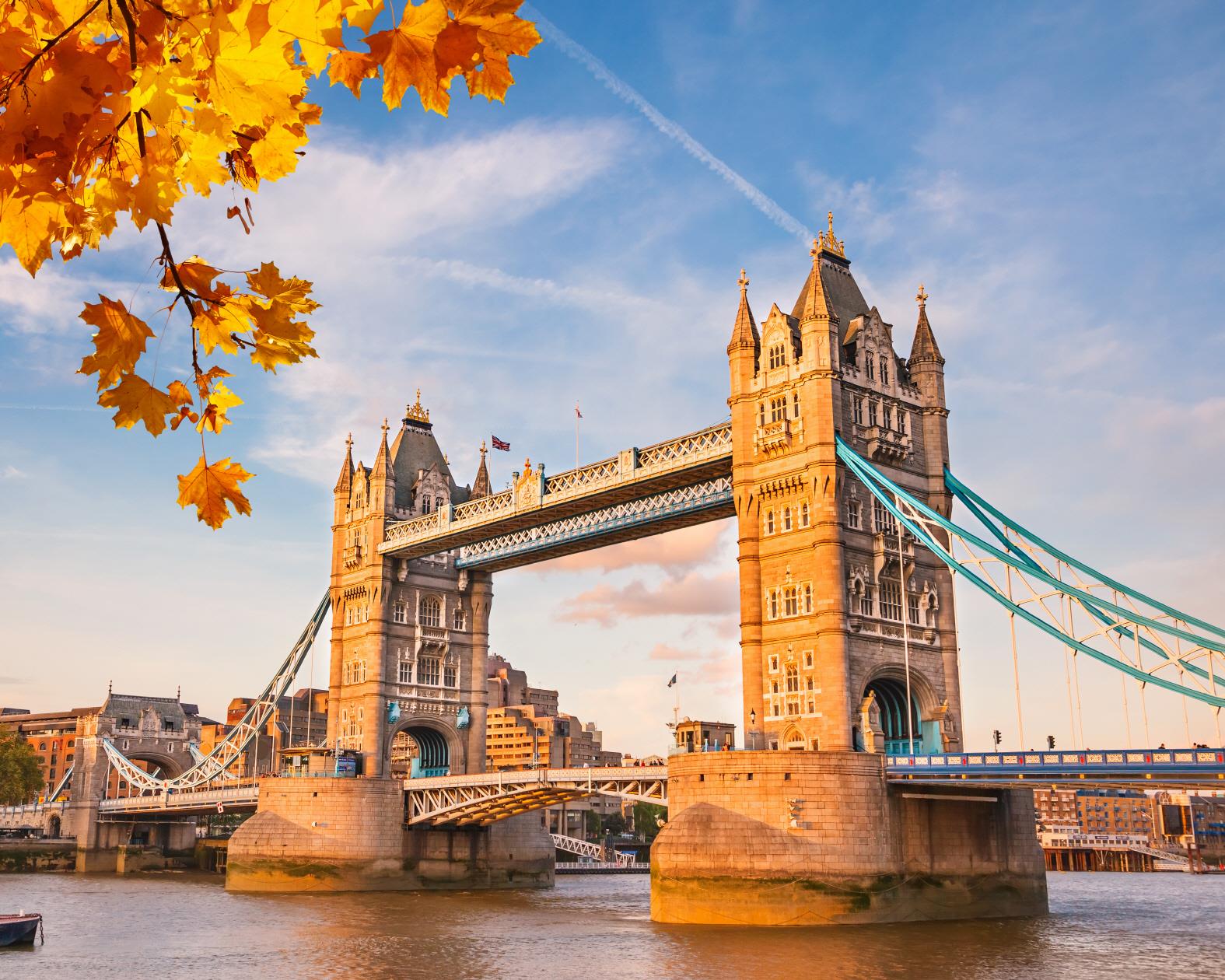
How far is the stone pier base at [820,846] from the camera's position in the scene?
39.3 m

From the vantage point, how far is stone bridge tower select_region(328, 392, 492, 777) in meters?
66.7

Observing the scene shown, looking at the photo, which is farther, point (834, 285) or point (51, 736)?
point (51, 736)

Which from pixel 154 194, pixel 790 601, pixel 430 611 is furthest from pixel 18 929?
pixel 154 194

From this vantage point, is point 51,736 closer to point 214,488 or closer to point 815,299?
point 815,299

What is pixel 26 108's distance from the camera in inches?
109

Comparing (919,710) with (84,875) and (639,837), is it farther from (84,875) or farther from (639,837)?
(639,837)

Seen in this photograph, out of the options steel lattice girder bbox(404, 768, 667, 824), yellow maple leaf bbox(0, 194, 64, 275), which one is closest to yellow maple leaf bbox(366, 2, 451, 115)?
yellow maple leaf bbox(0, 194, 64, 275)

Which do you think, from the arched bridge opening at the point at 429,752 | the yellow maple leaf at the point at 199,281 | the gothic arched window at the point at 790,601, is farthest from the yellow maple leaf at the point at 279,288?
the arched bridge opening at the point at 429,752

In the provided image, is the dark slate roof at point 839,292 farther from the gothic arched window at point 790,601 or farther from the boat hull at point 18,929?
the boat hull at point 18,929

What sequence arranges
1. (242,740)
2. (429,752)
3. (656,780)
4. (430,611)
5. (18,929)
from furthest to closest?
(242,740) < (429,752) < (430,611) < (656,780) < (18,929)

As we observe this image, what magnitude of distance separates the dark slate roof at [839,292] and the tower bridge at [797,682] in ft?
0.40

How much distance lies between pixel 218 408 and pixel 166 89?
A: 135 centimetres

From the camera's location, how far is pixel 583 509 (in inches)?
2319

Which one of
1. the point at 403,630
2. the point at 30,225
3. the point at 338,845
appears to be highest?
the point at 403,630
